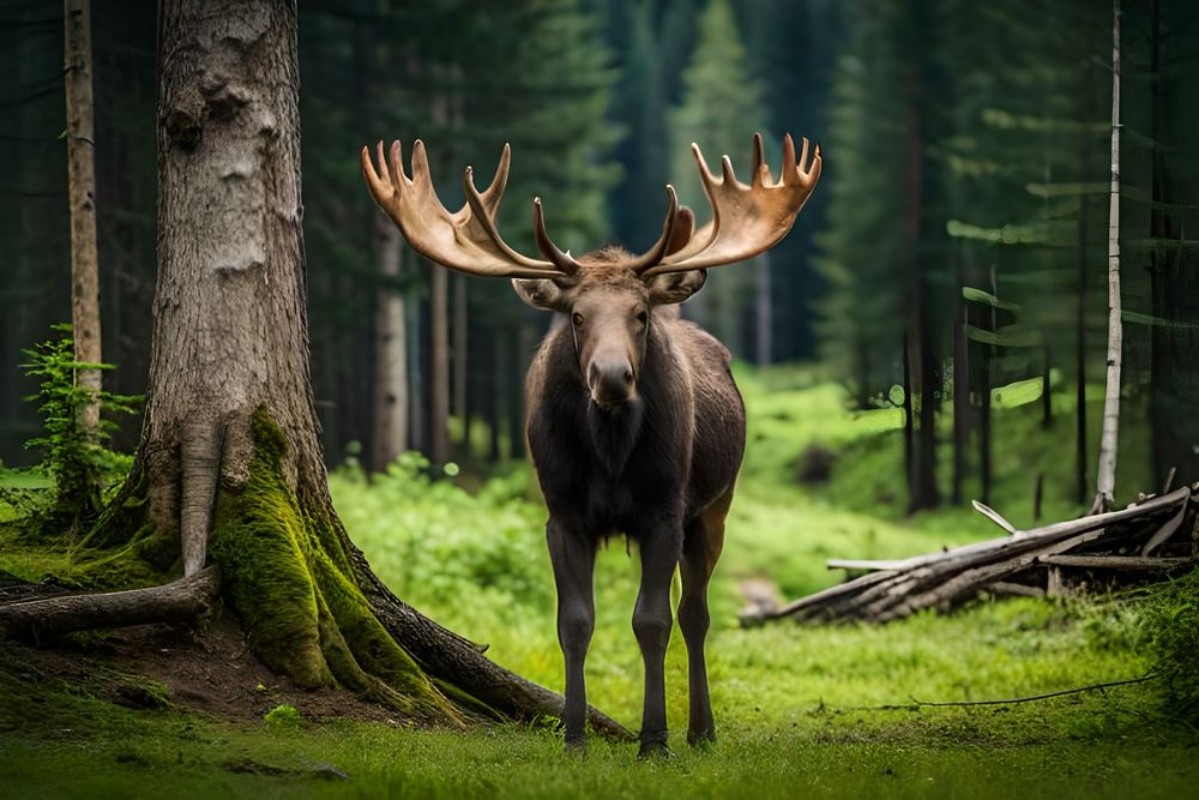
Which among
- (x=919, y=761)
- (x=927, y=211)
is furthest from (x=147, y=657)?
(x=927, y=211)

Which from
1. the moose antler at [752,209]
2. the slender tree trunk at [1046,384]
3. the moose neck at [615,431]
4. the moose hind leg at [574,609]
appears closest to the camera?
the moose hind leg at [574,609]

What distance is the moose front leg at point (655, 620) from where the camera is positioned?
7852 mm

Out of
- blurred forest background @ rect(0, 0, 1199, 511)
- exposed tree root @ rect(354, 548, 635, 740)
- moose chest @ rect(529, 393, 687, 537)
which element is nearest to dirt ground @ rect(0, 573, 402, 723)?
exposed tree root @ rect(354, 548, 635, 740)

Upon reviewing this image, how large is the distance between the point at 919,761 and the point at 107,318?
11.0 metres

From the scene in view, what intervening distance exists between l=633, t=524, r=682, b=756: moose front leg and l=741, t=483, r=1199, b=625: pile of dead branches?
409cm

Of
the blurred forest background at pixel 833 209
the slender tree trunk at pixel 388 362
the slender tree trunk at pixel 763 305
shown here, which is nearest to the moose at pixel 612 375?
the blurred forest background at pixel 833 209

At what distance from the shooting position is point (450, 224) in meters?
8.93

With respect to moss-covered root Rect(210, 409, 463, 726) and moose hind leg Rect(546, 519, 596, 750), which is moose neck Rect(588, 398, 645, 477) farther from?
Result: moss-covered root Rect(210, 409, 463, 726)

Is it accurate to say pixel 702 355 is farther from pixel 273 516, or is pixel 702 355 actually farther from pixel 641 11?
pixel 641 11

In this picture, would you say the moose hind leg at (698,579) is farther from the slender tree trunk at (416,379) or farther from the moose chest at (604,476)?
the slender tree trunk at (416,379)

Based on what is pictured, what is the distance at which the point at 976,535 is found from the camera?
83.4ft

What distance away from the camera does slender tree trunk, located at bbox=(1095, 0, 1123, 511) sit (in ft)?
36.4

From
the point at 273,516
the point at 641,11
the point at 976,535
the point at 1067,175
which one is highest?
the point at 641,11

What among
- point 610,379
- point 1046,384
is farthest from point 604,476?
point 1046,384
